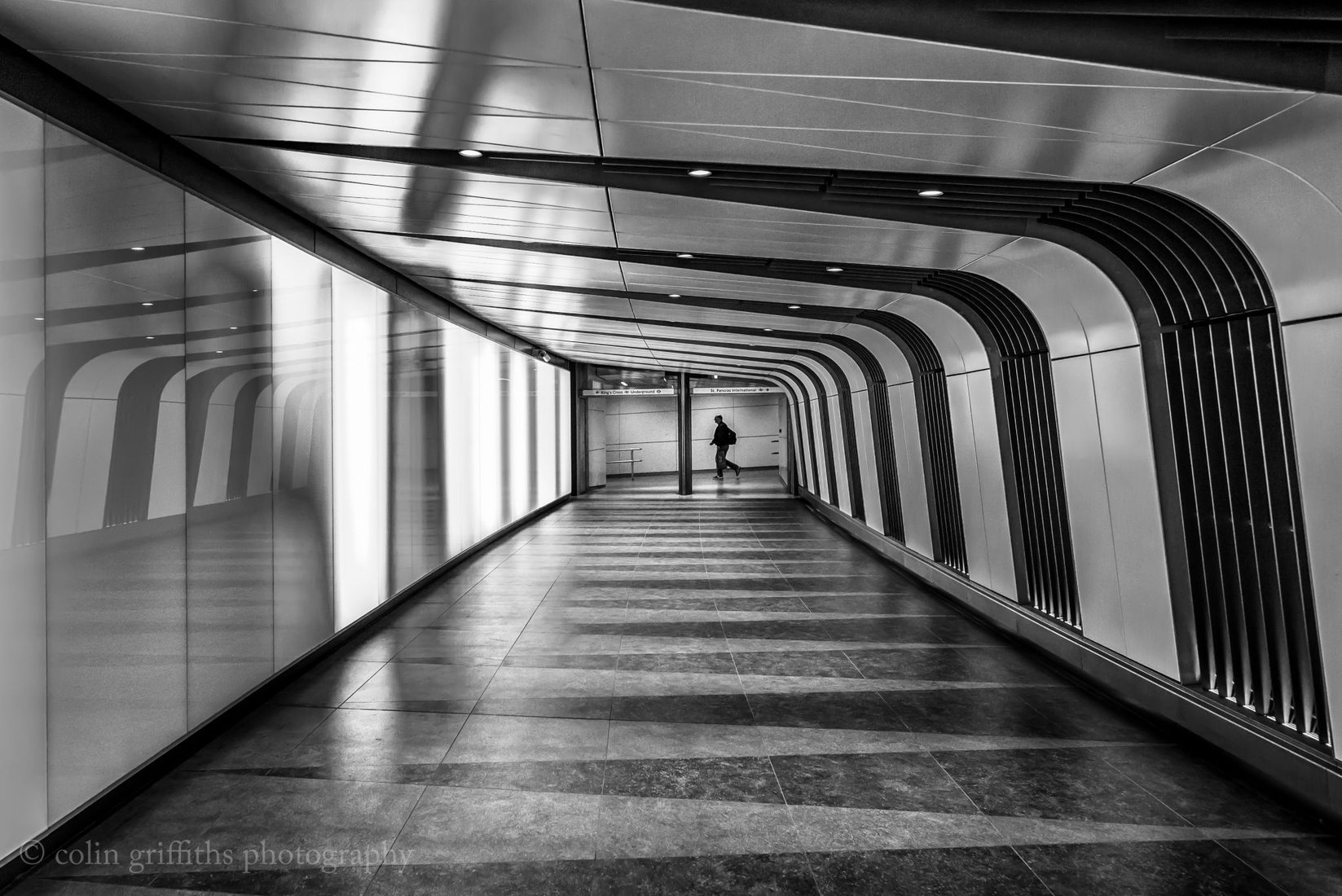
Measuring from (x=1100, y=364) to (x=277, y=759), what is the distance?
602cm

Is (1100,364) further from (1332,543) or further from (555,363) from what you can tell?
(555,363)

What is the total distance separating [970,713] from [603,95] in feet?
14.9

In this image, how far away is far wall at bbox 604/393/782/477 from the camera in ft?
115

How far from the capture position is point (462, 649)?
757cm

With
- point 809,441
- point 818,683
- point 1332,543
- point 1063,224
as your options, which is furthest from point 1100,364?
point 809,441

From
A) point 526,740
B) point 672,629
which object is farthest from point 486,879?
point 672,629

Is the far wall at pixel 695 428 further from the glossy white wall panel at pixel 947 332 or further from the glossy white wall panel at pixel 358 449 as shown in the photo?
the glossy white wall panel at pixel 358 449

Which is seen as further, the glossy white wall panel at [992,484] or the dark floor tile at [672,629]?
the glossy white wall panel at [992,484]

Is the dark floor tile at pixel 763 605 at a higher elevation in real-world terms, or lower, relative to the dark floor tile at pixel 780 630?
higher

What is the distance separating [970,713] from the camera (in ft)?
19.3

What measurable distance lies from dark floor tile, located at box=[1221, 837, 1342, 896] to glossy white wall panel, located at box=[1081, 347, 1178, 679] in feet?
5.48

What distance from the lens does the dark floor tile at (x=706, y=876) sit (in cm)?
359

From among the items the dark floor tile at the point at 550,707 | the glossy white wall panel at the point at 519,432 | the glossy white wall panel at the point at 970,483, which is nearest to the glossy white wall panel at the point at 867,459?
the glossy white wall panel at the point at 970,483

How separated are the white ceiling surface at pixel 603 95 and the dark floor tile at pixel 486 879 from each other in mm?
3409
